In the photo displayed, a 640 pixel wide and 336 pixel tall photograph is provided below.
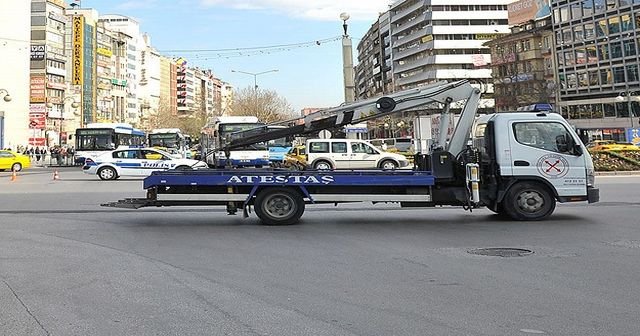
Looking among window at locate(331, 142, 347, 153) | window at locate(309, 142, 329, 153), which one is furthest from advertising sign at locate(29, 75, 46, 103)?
window at locate(331, 142, 347, 153)

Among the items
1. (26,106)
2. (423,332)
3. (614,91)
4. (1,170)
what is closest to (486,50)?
(614,91)

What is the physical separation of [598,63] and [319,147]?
58252 millimetres

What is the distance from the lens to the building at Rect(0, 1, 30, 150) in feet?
274

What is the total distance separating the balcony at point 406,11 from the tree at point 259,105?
42.9 metres

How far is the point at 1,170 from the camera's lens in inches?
1617

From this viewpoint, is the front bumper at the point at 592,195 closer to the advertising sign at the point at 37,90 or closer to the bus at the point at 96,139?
the bus at the point at 96,139

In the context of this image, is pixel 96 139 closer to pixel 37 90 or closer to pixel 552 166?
pixel 552 166

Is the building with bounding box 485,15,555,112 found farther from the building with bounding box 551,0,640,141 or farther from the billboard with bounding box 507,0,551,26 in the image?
the building with bounding box 551,0,640,141

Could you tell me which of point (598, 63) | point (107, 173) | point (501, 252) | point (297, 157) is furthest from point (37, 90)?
point (501, 252)

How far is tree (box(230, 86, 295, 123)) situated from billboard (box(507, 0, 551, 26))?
132ft

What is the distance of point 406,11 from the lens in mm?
117312

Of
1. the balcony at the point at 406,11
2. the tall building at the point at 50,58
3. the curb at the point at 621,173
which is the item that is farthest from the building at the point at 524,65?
the tall building at the point at 50,58

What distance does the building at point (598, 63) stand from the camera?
6881cm

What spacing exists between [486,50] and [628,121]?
144ft
